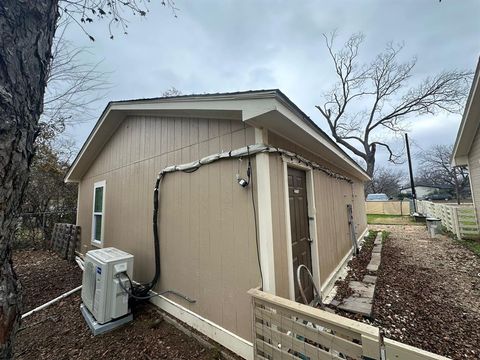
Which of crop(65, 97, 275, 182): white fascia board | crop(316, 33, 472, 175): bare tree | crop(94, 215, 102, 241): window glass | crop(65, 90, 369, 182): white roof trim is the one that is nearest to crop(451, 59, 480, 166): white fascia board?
crop(65, 90, 369, 182): white roof trim

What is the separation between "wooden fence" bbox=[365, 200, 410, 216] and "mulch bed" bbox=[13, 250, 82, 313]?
735 inches

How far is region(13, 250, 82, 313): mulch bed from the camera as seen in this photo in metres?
4.24

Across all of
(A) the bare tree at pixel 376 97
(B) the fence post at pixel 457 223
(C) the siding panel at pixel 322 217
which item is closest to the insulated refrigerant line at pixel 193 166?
(C) the siding panel at pixel 322 217

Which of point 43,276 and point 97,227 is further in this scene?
point 97,227

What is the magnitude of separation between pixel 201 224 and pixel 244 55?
5.04 metres

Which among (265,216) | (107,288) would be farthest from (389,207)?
(107,288)

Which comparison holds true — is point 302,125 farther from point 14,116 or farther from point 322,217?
point 14,116

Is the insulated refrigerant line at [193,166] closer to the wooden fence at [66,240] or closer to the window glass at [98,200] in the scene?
the window glass at [98,200]

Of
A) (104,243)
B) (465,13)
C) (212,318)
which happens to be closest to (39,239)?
(104,243)

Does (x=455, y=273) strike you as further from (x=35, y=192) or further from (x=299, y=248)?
(x=35, y=192)

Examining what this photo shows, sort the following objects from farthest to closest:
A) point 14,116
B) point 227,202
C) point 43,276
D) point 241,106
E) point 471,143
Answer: point 471,143 < point 43,276 < point 227,202 < point 241,106 < point 14,116

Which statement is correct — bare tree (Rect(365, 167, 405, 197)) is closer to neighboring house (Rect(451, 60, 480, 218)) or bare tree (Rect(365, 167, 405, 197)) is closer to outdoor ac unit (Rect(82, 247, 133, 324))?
neighboring house (Rect(451, 60, 480, 218))

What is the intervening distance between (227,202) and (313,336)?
162 cm

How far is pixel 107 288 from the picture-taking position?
3.08 meters
